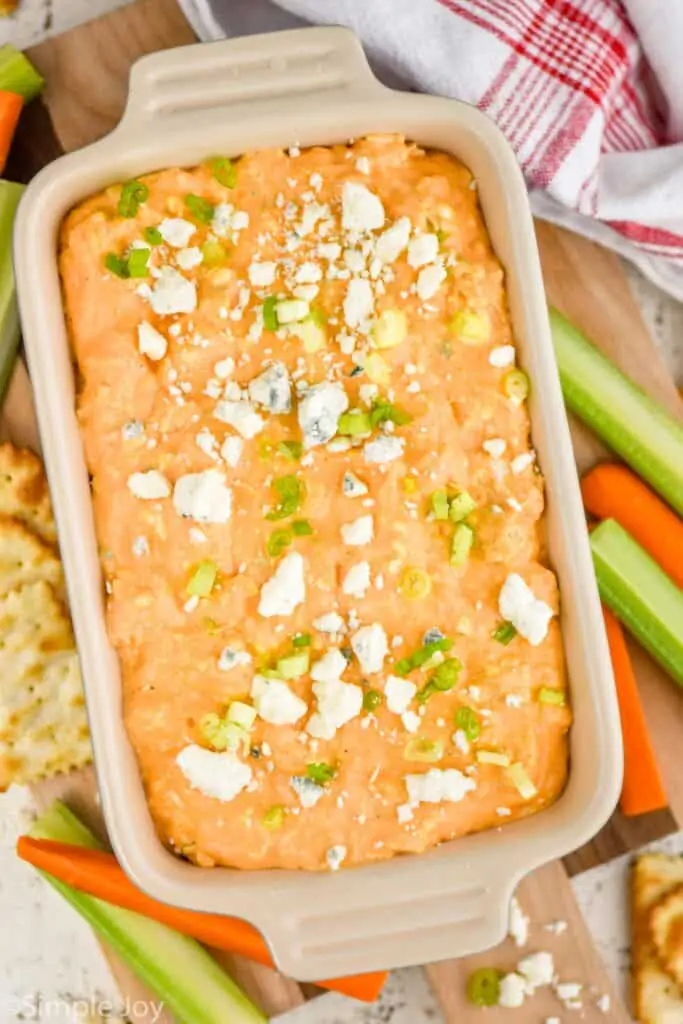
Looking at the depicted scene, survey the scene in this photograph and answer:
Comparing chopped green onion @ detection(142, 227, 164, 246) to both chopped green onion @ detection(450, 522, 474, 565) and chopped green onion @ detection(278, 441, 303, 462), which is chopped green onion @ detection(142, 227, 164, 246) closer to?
chopped green onion @ detection(278, 441, 303, 462)

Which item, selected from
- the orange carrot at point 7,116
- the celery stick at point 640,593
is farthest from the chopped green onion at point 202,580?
the orange carrot at point 7,116

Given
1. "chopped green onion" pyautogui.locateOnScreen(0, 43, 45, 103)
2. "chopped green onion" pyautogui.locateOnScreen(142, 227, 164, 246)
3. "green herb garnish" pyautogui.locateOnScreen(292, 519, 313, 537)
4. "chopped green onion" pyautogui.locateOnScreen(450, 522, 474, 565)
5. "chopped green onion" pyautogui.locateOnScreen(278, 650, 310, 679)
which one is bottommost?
"chopped green onion" pyautogui.locateOnScreen(278, 650, 310, 679)

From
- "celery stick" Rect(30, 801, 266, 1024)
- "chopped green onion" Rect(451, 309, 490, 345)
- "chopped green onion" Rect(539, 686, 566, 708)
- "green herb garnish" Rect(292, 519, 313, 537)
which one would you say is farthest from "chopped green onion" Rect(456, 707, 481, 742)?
"celery stick" Rect(30, 801, 266, 1024)

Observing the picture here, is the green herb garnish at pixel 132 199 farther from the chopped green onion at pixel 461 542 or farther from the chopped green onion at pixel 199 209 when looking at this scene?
the chopped green onion at pixel 461 542

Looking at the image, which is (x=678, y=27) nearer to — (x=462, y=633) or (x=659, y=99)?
(x=659, y=99)

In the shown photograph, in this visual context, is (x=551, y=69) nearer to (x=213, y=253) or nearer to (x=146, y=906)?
(x=213, y=253)

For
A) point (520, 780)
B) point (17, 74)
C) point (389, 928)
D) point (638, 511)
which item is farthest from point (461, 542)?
point (17, 74)

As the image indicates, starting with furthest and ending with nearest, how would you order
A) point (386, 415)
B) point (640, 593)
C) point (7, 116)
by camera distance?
1. point (640, 593)
2. point (7, 116)
3. point (386, 415)
